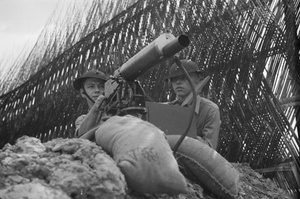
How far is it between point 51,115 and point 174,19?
1486mm

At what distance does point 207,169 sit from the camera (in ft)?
12.3

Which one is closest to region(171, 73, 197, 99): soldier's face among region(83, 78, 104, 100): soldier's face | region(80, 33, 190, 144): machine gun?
region(83, 78, 104, 100): soldier's face

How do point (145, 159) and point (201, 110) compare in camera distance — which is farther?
point (201, 110)

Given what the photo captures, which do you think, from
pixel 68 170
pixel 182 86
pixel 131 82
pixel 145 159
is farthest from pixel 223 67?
pixel 68 170

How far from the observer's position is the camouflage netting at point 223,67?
6.03m

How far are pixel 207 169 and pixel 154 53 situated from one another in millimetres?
662

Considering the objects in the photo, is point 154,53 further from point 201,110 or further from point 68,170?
point 201,110

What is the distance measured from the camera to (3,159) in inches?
114

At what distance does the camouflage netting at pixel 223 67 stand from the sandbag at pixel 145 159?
2758mm

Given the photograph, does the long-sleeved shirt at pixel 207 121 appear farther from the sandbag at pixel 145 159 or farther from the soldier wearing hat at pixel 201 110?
the sandbag at pixel 145 159

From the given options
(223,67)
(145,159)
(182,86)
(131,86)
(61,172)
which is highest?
(223,67)

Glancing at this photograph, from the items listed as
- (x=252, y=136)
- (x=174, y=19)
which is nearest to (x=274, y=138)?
(x=252, y=136)

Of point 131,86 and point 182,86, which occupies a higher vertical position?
point 182,86

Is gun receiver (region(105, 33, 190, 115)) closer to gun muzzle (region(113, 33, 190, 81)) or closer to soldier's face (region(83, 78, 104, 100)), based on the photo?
gun muzzle (region(113, 33, 190, 81))
